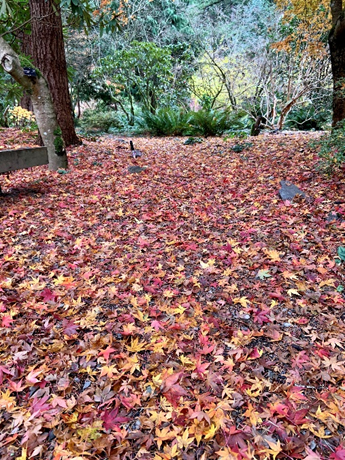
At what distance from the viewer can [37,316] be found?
6.69 feet

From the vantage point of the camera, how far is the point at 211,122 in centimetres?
892

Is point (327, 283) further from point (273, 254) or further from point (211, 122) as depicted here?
point (211, 122)

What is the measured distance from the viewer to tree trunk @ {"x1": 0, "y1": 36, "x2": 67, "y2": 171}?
4047 millimetres

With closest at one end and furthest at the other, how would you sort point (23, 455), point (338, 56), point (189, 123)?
point (23, 455) < point (338, 56) < point (189, 123)

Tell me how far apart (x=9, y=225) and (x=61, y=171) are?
194 centimetres

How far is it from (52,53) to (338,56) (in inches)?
212

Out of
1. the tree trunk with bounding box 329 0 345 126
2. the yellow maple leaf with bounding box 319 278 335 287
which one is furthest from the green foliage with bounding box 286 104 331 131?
the yellow maple leaf with bounding box 319 278 335 287

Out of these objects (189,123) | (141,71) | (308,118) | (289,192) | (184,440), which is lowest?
(184,440)

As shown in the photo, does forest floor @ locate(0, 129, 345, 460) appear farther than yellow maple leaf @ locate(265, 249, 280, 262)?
No

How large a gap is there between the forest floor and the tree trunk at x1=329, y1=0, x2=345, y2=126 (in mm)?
1823

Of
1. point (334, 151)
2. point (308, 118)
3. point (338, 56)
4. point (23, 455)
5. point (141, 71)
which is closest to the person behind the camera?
point (23, 455)

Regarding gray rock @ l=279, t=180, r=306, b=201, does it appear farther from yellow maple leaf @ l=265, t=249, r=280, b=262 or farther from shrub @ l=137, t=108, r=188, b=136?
shrub @ l=137, t=108, r=188, b=136

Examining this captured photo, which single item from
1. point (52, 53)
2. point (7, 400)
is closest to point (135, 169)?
point (52, 53)

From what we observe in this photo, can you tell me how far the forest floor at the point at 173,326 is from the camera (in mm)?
1357
